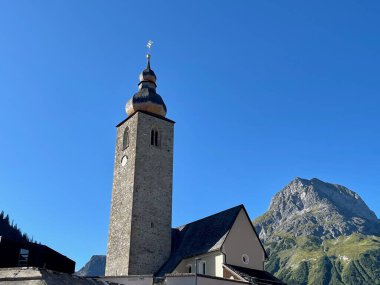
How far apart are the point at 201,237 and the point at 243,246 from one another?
14.1ft

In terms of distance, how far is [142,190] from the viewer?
156ft

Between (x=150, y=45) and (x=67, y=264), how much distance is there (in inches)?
1083

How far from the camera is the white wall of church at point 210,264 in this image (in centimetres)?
4081

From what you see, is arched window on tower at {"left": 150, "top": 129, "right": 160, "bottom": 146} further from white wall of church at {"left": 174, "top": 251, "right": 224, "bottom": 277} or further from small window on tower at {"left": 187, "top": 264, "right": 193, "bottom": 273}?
small window on tower at {"left": 187, "top": 264, "right": 193, "bottom": 273}

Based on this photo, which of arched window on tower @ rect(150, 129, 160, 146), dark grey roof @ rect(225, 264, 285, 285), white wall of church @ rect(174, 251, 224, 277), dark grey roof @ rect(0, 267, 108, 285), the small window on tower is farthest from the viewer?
arched window on tower @ rect(150, 129, 160, 146)

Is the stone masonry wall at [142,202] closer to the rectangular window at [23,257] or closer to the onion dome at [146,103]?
the onion dome at [146,103]

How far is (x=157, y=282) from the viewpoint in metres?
39.3

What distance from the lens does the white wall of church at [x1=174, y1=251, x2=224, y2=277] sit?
134ft

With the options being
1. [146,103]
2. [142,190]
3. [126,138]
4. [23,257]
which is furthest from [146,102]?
[23,257]

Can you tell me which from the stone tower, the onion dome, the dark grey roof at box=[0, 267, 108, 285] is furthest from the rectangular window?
the onion dome

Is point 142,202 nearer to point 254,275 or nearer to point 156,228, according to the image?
point 156,228

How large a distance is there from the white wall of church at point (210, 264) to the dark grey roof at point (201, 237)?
45cm

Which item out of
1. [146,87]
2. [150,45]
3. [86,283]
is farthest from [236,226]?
[150,45]

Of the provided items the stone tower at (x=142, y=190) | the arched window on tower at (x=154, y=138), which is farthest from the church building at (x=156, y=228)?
the arched window on tower at (x=154, y=138)
